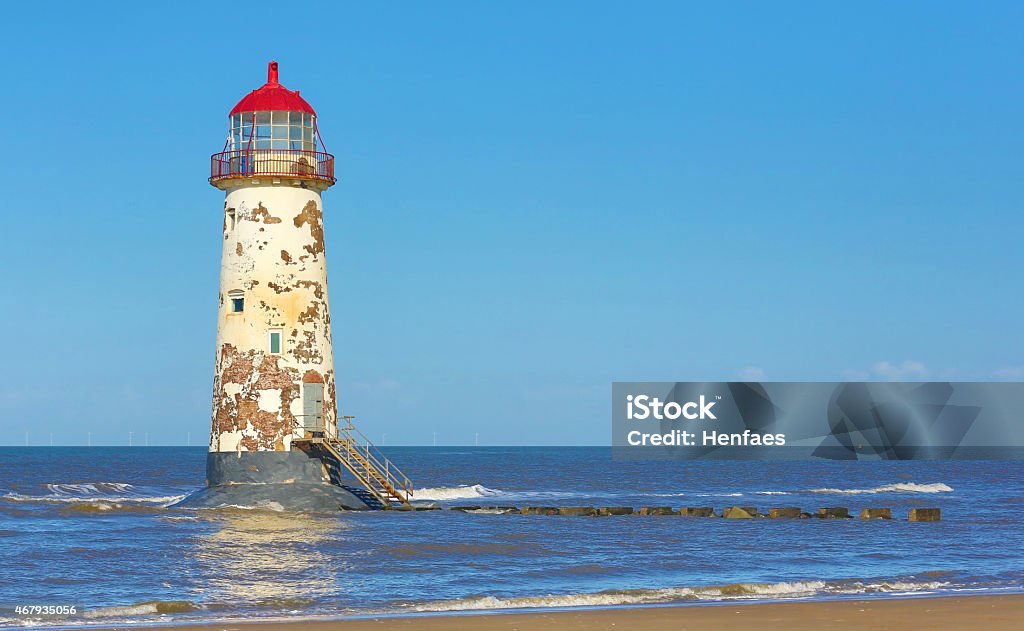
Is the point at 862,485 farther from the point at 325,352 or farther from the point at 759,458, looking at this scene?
the point at 759,458

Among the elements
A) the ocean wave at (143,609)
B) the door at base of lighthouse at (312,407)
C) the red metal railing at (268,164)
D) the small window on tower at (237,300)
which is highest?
the red metal railing at (268,164)

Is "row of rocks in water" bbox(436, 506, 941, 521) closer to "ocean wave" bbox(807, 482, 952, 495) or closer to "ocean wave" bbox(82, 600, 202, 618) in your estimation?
"ocean wave" bbox(82, 600, 202, 618)

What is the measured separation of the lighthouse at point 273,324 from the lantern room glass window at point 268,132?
28 millimetres

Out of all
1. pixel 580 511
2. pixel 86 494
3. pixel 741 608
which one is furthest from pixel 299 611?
pixel 86 494

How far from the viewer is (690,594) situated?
75.6 feet

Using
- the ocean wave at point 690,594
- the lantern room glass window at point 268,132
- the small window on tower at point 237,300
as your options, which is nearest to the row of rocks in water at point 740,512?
the small window on tower at point 237,300

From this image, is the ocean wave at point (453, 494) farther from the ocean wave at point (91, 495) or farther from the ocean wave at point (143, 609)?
the ocean wave at point (143, 609)

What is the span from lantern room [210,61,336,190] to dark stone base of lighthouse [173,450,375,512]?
763cm

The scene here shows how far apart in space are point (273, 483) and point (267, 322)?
14.4 feet

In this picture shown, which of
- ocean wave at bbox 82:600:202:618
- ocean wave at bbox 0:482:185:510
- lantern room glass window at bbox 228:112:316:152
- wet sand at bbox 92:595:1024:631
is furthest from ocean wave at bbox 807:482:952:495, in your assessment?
ocean wave at bbox 82:600:202:618

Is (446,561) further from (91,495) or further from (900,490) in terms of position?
(900,490)

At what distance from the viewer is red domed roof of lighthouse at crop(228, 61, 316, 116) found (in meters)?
36.3

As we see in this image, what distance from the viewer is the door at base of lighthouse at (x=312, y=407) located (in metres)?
35.8

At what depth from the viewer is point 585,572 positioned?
85.9 feet
